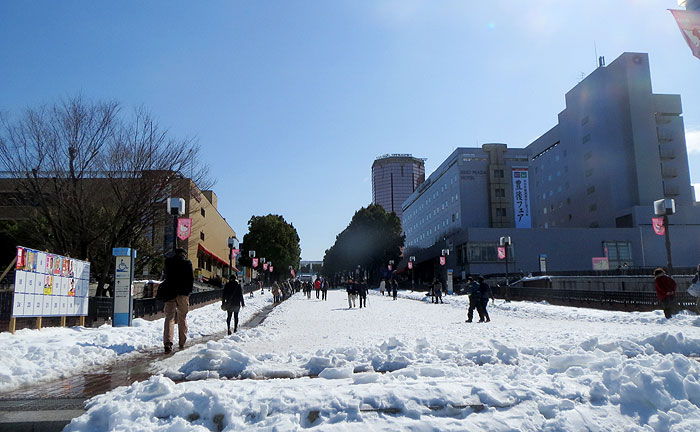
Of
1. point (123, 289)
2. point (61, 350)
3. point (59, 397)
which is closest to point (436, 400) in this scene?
point (59, 397)

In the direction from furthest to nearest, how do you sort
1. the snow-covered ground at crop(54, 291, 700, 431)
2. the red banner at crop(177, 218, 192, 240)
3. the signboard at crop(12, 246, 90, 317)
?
the red banner at crop(177, 218, 192, 240) < the signboard at crop(12, 246, 90, 317) < the snow-covered ground at crop(54, 291, 700, 431)

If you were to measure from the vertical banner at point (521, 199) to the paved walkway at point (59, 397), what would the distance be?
65052mm

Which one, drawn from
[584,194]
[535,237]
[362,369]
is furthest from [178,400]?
[584,194]

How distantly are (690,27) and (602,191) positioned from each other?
5987 cm

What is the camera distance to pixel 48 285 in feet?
36.3

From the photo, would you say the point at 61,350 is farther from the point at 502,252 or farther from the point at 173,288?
the point at 502,252

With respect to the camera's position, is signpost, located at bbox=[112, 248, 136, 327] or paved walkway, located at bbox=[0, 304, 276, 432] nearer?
paved walkway, located at bbox=[0, 304, 276, 432]


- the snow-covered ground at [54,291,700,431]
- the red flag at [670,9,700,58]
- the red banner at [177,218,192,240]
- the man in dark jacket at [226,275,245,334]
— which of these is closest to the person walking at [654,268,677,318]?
the red flag at [670,9,700,58]

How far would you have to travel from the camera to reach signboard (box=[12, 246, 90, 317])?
10.0 metres

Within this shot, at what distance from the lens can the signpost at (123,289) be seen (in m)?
12.7

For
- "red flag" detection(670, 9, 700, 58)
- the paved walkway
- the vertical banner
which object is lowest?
the paved walkway

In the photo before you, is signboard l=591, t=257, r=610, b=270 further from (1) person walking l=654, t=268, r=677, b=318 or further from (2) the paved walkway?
(2) the paved walkway

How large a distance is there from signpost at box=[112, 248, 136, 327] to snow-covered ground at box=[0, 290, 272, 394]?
118 centimetres

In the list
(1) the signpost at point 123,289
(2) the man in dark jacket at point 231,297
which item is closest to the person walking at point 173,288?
(2) the man in dark jacket at point 231,297
